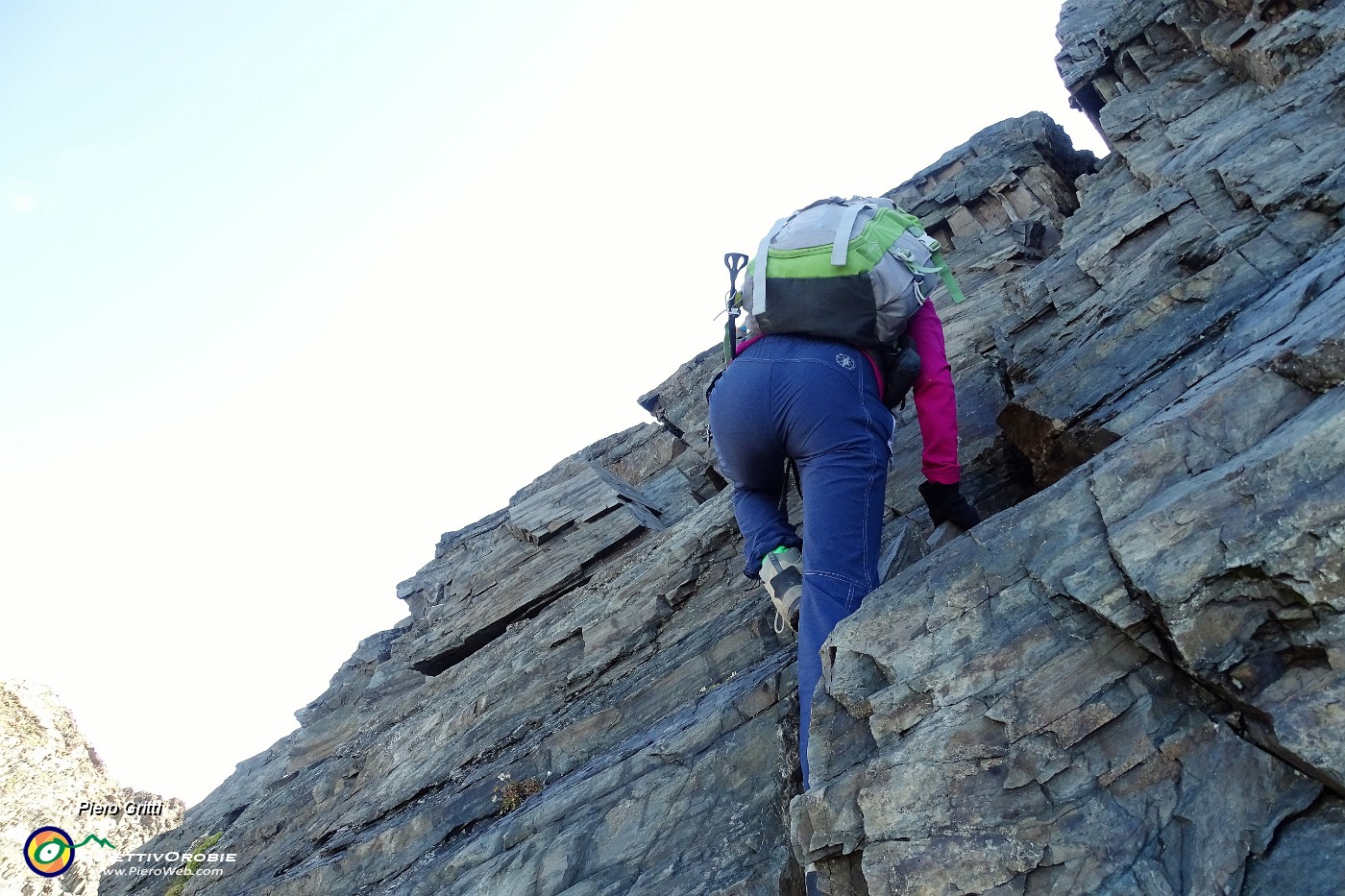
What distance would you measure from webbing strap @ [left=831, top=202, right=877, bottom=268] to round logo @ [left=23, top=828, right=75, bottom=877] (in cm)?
3330

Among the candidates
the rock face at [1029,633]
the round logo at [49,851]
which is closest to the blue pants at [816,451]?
the rock face at [1029,633]

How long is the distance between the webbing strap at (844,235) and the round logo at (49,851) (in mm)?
33304

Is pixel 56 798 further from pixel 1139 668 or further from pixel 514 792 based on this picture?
pixel 1139 668

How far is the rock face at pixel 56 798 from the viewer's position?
28.1m

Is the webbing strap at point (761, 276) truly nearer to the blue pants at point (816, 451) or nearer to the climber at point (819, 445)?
the climber at point (819, 445)

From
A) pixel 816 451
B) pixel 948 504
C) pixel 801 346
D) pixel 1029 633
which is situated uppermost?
pixel 801 346

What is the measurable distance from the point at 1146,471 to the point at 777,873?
4.41m

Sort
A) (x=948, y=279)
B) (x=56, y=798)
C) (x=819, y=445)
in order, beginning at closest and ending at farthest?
(x=819, y=445)
(x=948, y=279)
(x=56, y=798)

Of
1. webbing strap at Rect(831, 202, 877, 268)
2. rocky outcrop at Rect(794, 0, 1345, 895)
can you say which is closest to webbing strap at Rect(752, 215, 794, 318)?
webbing strap at Rect(831, 202, 877, 268)

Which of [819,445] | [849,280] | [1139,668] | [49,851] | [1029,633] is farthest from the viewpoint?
[49,851]

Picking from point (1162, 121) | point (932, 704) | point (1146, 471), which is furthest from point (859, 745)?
point (1162, 121)

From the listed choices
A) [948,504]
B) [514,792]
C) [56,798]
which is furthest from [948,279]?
→ [56,798]

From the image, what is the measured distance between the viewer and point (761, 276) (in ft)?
27.0

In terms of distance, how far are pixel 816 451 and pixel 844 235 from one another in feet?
6.75
